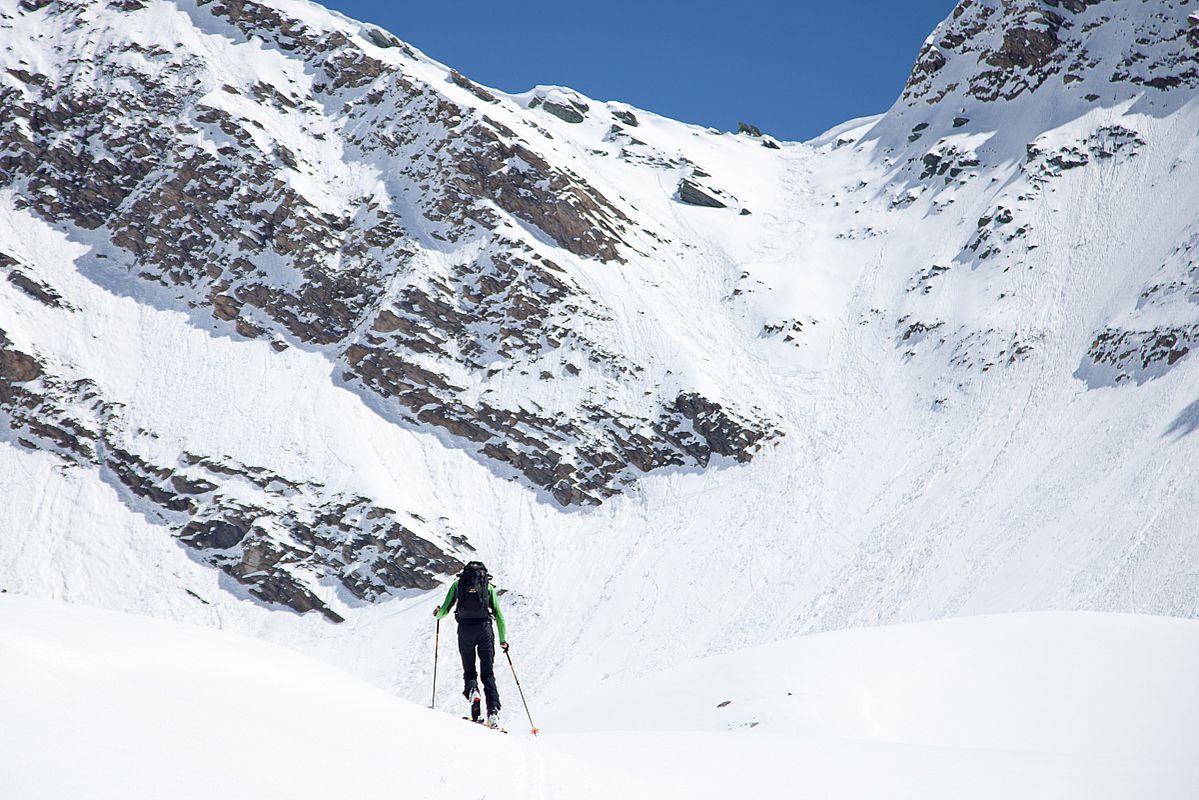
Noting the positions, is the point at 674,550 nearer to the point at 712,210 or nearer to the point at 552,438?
the point at 552,438

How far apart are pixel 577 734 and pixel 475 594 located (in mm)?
2042

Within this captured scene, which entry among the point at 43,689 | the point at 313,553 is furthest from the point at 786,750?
the point at 313,553

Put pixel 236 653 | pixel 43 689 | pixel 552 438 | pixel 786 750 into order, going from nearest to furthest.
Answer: pixel 43 689 < pixel 236 653 < pixel 786 750 < pixel 552 438

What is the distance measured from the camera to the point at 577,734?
37.3ft

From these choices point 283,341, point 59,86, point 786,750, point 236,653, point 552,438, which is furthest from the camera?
point 59,86

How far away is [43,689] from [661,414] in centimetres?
5470

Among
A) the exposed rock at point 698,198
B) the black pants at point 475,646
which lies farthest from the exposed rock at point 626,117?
the black pants at point 475,646

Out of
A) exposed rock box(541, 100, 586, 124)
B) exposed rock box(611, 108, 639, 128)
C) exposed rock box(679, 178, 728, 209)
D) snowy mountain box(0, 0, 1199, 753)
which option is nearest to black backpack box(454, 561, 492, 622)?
snowy mountain box(0, 0, 1199, 753)

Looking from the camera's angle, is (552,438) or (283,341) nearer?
(552,438)

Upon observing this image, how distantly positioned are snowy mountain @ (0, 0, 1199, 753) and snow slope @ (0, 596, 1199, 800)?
22.5m

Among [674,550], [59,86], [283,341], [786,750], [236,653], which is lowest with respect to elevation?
[786,750]

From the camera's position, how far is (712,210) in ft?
264

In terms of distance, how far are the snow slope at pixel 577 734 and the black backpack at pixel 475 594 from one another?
151cm

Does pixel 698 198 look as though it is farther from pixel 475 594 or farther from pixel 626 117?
pixel 475 594
